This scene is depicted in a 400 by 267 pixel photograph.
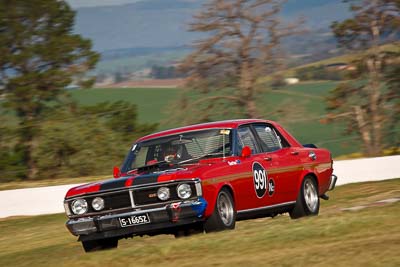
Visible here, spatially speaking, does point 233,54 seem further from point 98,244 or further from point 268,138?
point 98,244

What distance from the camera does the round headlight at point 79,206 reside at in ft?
39.1

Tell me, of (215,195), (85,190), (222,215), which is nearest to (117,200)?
(85,190)

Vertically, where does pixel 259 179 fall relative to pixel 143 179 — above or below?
below

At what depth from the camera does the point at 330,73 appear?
170 ft

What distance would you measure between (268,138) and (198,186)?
2.59 m

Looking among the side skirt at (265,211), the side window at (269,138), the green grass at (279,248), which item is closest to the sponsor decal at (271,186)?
the side skirt at (265,211)

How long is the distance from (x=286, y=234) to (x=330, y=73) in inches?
1638

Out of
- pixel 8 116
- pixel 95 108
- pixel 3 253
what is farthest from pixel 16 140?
pixel 3 253

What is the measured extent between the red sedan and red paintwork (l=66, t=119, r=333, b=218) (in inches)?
0.5

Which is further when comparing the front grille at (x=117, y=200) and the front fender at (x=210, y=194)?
the front grille at (x=117, y=200)

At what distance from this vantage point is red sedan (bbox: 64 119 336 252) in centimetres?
1145

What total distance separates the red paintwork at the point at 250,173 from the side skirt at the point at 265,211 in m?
0.05

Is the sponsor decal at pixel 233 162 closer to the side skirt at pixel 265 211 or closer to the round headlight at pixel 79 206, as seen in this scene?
the side skirt at pixel 265 211

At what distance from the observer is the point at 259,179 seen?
12.6 metres
